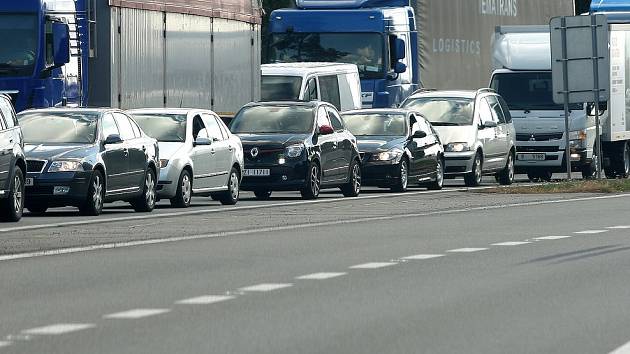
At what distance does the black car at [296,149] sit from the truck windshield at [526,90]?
967cm

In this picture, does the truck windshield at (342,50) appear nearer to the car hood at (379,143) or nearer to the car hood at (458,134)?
the car hood at (458,134)

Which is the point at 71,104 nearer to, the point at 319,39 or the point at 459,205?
the point at 459,205

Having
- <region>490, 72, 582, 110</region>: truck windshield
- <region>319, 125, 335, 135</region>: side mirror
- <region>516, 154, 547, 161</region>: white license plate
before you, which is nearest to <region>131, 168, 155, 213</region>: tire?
<region>319, 125, 335, 135</region>: side mirror

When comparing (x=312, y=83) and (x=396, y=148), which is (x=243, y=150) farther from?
(x=312, y=83)

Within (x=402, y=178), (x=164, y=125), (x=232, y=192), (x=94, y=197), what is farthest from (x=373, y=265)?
(x=402, y=178)

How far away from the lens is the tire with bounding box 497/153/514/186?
39594 millimetres

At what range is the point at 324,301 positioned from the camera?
504 inches

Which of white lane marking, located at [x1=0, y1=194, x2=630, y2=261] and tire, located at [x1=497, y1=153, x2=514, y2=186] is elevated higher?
tire, located at [x1=497, y1=153, x2=514, y2=186]

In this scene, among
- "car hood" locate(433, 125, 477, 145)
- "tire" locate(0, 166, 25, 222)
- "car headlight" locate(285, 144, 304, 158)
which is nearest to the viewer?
"tire" locate(0, 166, 25, 222)

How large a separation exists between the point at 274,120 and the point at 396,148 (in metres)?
3.25

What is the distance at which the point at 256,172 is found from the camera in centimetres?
3055

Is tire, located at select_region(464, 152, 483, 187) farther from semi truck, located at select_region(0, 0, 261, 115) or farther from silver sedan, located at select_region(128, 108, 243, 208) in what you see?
silver sedan, located at select_region(128, 108, 243, 208)

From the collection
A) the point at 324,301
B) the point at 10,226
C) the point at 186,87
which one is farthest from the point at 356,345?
the point at 186,87

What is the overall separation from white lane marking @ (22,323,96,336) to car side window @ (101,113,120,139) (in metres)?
14.3
